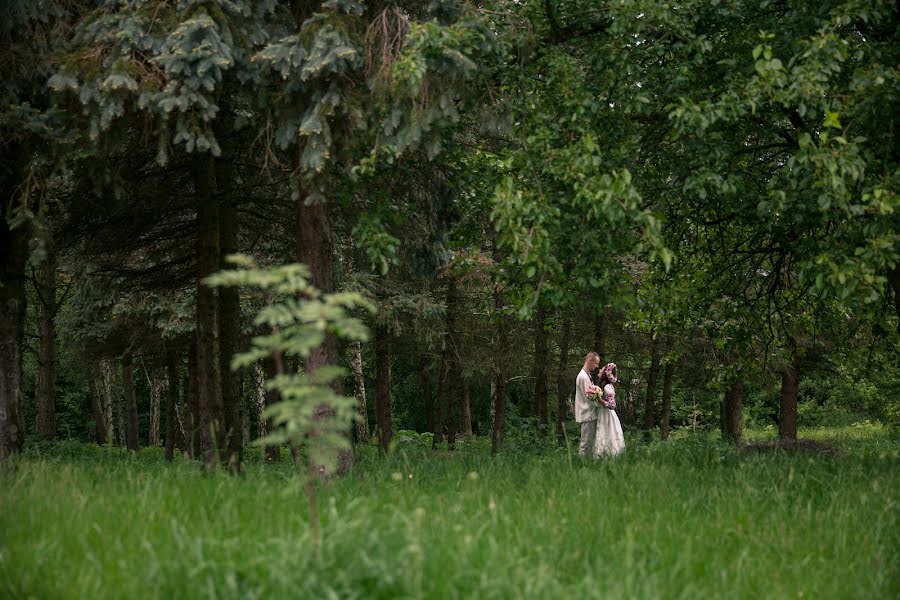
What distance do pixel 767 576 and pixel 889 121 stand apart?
498cm

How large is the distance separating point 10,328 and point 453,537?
744 cm

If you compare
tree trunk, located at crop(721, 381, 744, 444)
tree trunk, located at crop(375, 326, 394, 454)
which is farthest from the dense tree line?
tree trunk, located at crop(721, 381, 744, 444)

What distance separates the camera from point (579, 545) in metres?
4.94

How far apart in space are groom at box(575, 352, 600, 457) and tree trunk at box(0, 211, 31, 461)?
7701mm

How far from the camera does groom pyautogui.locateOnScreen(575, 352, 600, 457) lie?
12828 mm

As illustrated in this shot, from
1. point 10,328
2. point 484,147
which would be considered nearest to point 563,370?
point 484,147

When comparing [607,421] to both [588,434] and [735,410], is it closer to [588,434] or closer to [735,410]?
[588,434]

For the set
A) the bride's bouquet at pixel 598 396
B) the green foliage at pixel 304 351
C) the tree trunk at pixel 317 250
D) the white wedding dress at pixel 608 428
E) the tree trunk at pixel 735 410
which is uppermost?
the tree trunk at pixel 317 250

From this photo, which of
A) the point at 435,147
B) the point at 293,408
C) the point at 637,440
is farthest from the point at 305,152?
the point at 637,440

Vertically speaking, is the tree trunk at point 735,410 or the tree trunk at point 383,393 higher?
the tree trunk at point 383,393

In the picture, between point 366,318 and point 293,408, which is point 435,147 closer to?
point 293,408

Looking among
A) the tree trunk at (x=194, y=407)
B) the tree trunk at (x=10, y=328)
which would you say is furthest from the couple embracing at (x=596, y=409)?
the tree trunk at (x=10, y=328)

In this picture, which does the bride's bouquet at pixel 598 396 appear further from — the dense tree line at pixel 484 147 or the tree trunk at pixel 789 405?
the tree trunk at pixel 789 405

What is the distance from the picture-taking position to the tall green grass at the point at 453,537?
3.83 metres
